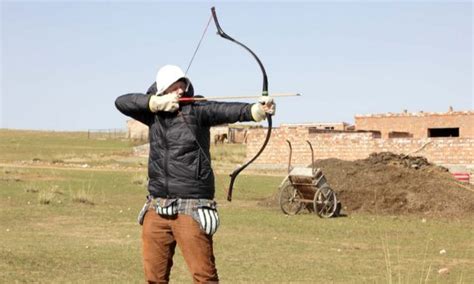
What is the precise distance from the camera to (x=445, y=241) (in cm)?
1623

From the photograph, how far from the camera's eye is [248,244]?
1505 cm

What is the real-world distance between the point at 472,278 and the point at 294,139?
3122 centimetres

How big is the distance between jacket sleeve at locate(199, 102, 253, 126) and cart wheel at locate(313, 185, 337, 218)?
1414 centimetres

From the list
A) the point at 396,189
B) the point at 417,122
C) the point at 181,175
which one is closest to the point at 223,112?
the point at 181,175

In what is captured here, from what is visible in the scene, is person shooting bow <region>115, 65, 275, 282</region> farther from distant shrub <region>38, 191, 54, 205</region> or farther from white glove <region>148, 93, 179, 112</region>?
distant shrub <region>38, 191, 54, 205</region>

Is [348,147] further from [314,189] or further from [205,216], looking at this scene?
[205,216]

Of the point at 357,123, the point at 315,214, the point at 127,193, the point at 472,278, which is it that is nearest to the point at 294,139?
the point at 357,123

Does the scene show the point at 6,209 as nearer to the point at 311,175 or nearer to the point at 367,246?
the point at 311,175

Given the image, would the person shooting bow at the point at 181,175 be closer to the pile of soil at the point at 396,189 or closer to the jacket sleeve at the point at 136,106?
the jacket sleeve at the point at 136,106

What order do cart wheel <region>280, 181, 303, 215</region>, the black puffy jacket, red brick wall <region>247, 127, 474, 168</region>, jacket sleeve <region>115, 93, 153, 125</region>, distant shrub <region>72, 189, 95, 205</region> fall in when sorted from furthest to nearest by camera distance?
red brick wall <region>247, 127, 474, 168</region>, distant shrub <region>72, 189, 95, 205</region>, cart wheel <region>280, 181, 303, 215</region>, jacket sleeve <region>115, 93, 153, 125</region>, the black puffy jacket

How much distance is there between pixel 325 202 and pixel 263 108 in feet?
47.6

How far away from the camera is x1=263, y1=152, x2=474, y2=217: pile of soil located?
21703 mm

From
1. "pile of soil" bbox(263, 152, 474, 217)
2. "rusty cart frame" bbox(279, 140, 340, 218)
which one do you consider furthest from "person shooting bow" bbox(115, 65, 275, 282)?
"pile of soil" bbox(263, 152, 474, 217)

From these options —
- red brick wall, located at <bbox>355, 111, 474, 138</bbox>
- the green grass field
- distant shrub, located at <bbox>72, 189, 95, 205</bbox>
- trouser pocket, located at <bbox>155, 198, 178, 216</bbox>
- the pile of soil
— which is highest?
red brick wall, located at <bbox>355, 111, 474, 138</bbox>
